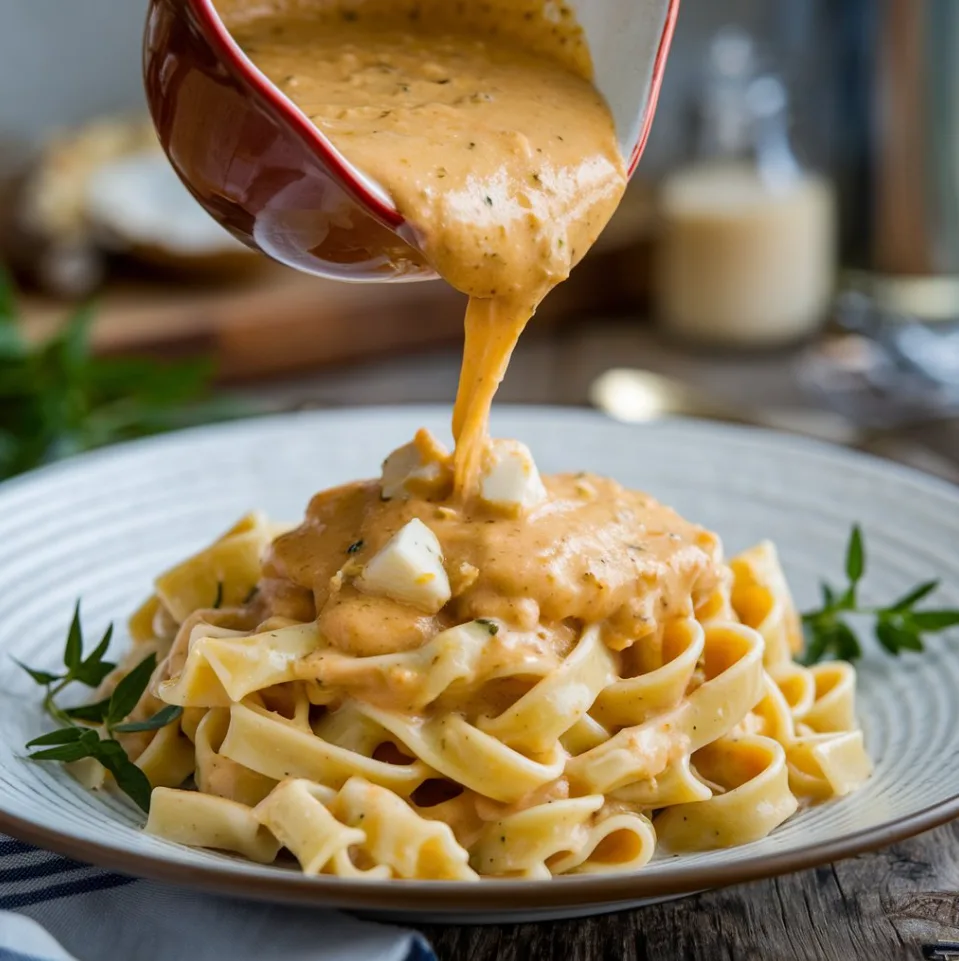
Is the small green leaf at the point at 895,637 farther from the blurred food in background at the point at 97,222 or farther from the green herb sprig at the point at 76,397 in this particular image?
the blurred food in background at the point at 97,222

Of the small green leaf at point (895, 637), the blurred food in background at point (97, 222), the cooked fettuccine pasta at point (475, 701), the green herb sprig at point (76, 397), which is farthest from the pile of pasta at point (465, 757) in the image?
the blurred food in background at point (97, 222)

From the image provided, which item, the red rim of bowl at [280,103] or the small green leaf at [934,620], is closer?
the red rim of bowl at [280,103]

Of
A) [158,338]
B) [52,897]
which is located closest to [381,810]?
[52,897]

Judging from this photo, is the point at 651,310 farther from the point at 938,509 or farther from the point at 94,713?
the point at 94,713

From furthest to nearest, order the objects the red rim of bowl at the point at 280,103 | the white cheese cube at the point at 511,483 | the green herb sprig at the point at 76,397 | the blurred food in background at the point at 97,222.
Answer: the blurred food in background at the point at 97,222
the green herb sprig at the point at 76,397
the white cheese cube at the point at 511,483
the red rim of bowl at the point at 280,103

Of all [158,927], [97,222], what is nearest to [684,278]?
[97,222]

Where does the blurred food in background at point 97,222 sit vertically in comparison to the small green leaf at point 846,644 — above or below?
below

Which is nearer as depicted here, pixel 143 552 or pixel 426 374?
pixel 143 552

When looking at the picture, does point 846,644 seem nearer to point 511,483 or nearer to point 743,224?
point 511,483
